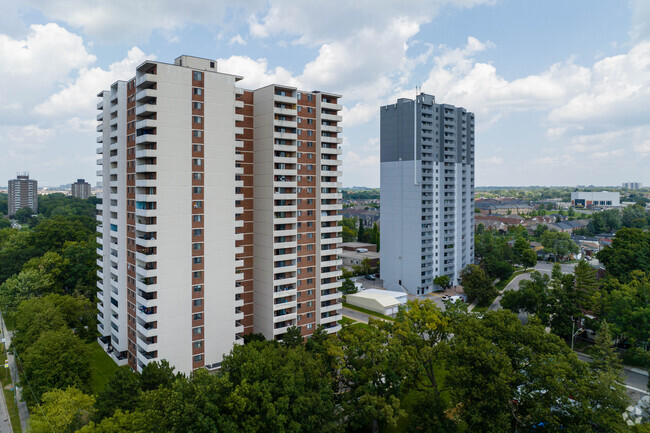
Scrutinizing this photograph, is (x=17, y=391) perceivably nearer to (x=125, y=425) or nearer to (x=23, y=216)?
(x=125, y=425)

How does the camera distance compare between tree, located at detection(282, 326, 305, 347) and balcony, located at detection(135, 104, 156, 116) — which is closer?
balcony, located at detection(135, 104, 156, 116)

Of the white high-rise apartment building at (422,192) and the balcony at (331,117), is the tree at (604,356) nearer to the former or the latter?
the balcony at (331,117)

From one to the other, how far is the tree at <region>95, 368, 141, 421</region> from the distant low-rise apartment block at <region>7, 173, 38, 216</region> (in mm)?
188584

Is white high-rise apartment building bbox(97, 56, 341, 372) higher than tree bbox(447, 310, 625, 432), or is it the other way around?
white high-rise apartment building bbox(97, 56, 341, 372)

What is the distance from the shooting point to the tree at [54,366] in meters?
31.0

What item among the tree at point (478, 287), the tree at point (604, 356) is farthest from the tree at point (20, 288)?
the tree at point (604, 356)

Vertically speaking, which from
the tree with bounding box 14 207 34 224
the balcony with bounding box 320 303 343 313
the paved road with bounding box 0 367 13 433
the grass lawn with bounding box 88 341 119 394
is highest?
the tree with bounding box 14 207 34 224

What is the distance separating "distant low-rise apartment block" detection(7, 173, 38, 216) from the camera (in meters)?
177

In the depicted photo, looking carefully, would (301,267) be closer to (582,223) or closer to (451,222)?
(451,222)

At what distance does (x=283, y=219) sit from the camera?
41656mm

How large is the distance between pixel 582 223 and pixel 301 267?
129 meters

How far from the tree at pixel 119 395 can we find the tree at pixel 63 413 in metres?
0.90

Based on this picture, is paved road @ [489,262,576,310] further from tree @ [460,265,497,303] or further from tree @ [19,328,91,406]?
tree @ [19,328,91,406]

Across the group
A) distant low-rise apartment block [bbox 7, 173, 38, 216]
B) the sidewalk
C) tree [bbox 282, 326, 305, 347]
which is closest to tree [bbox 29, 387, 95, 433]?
the sidewalk
